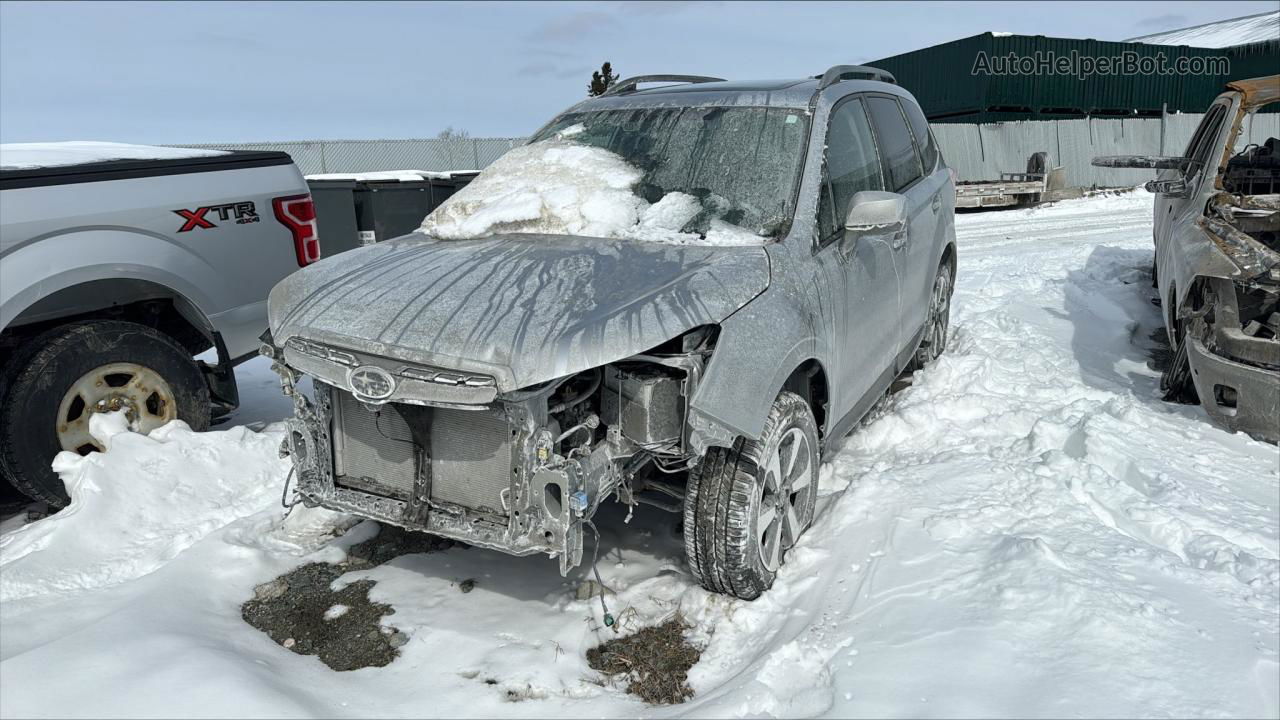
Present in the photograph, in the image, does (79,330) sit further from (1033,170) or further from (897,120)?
(1033,170)

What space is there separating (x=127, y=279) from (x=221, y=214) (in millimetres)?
613

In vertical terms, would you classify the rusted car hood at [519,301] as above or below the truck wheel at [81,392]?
above

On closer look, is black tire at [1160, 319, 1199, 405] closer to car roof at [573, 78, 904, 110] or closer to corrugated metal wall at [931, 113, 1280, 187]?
car roof at [573, 78, 904, 110]

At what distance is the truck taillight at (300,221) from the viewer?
5.38 m

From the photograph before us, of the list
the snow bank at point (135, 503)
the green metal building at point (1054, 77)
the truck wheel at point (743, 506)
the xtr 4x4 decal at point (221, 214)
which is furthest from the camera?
the green metal building at point (1054, 77)

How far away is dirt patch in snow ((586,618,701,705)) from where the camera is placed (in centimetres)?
311

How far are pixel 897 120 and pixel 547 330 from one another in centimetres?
339

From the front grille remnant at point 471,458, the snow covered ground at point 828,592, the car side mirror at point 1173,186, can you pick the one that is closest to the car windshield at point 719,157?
the front grille remnant at point 471,458

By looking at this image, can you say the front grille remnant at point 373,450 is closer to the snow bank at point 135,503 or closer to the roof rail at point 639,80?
the snow bank at point 135,503

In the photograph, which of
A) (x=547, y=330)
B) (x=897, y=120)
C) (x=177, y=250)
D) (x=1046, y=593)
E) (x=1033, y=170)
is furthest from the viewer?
(x=1033, y=170)

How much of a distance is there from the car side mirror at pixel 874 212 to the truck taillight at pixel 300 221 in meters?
3.27

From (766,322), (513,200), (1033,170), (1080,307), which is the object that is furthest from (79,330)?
(1033,170)

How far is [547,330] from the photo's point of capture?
9.61 ft

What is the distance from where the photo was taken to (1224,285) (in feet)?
17.3
